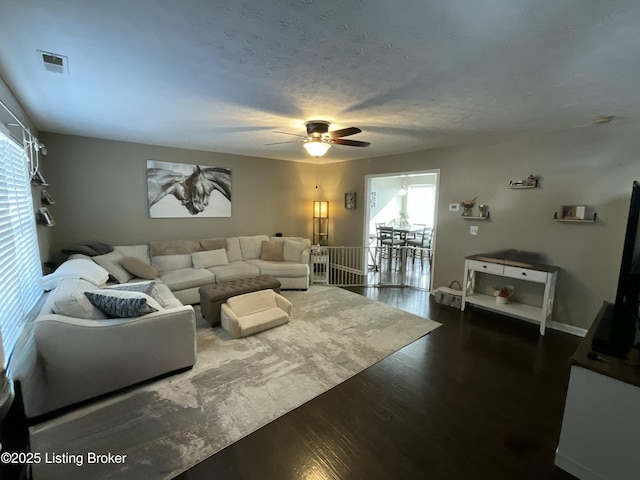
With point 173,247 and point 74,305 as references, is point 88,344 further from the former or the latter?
point 173,247

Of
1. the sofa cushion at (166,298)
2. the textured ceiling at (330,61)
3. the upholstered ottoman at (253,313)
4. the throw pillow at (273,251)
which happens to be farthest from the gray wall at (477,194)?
the upholstered ottoman at (253,313)

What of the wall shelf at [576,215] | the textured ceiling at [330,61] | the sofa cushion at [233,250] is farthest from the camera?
the sofa cushion at [233,250]

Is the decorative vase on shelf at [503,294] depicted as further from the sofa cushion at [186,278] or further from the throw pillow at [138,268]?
the throw pillow at [138,268]

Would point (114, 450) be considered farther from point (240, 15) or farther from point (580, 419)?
point (580, 419)

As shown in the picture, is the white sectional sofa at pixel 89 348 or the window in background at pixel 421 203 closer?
the white sectional sofa at pixel 89 348

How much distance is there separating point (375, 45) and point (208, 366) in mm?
2889

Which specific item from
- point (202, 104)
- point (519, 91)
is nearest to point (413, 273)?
point (519, 91)

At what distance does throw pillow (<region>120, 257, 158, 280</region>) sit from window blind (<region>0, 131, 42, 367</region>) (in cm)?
93

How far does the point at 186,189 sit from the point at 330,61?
4.06 metres

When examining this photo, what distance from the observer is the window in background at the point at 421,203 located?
359 inches

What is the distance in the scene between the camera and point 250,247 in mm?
5469

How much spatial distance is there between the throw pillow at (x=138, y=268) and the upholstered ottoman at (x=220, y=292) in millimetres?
845

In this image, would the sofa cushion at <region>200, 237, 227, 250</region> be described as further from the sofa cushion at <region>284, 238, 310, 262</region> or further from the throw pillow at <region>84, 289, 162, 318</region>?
the throw pillow at <region>84, 289, 162, 318</region>

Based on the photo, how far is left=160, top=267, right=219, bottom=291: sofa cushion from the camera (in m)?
4.01
